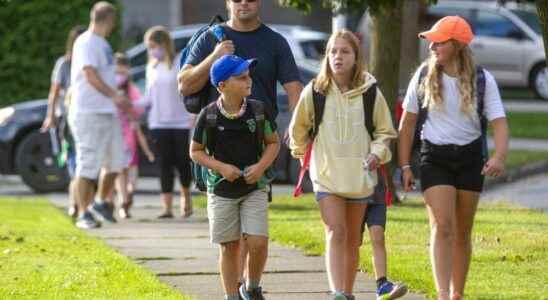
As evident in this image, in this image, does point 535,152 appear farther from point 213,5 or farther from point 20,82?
point 213,5

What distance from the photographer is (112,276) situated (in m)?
9.52

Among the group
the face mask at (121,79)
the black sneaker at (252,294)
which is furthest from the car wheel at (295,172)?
the black sneaker at (252,294)

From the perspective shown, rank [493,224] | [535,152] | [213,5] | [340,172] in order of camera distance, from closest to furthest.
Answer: [340,172] → [493,224] → [535,152] → [213,5]

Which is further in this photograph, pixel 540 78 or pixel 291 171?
pixel 540 78

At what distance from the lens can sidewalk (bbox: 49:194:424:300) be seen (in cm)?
909

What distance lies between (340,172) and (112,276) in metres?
2.13

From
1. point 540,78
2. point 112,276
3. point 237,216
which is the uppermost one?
point 237,216

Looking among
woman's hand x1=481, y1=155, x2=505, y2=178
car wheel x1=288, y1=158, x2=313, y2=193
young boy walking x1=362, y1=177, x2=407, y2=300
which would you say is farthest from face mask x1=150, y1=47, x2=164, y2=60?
woman's hand x1=481, y1=155, x2=505, y2=178

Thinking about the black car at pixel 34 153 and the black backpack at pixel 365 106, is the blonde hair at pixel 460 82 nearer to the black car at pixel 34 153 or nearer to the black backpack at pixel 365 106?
the black backpack at pixel 365 106

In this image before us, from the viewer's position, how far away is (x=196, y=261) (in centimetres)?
1062

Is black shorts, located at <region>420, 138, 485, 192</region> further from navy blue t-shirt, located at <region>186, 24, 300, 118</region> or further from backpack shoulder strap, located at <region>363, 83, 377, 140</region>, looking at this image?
navy blue t-shirt, located at <region>186, 24, 300, 118</region>

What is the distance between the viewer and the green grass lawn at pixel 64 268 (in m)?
8.81


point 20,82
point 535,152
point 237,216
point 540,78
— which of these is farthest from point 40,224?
point 540,78

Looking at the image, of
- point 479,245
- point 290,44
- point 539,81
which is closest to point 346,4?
point 479,245
